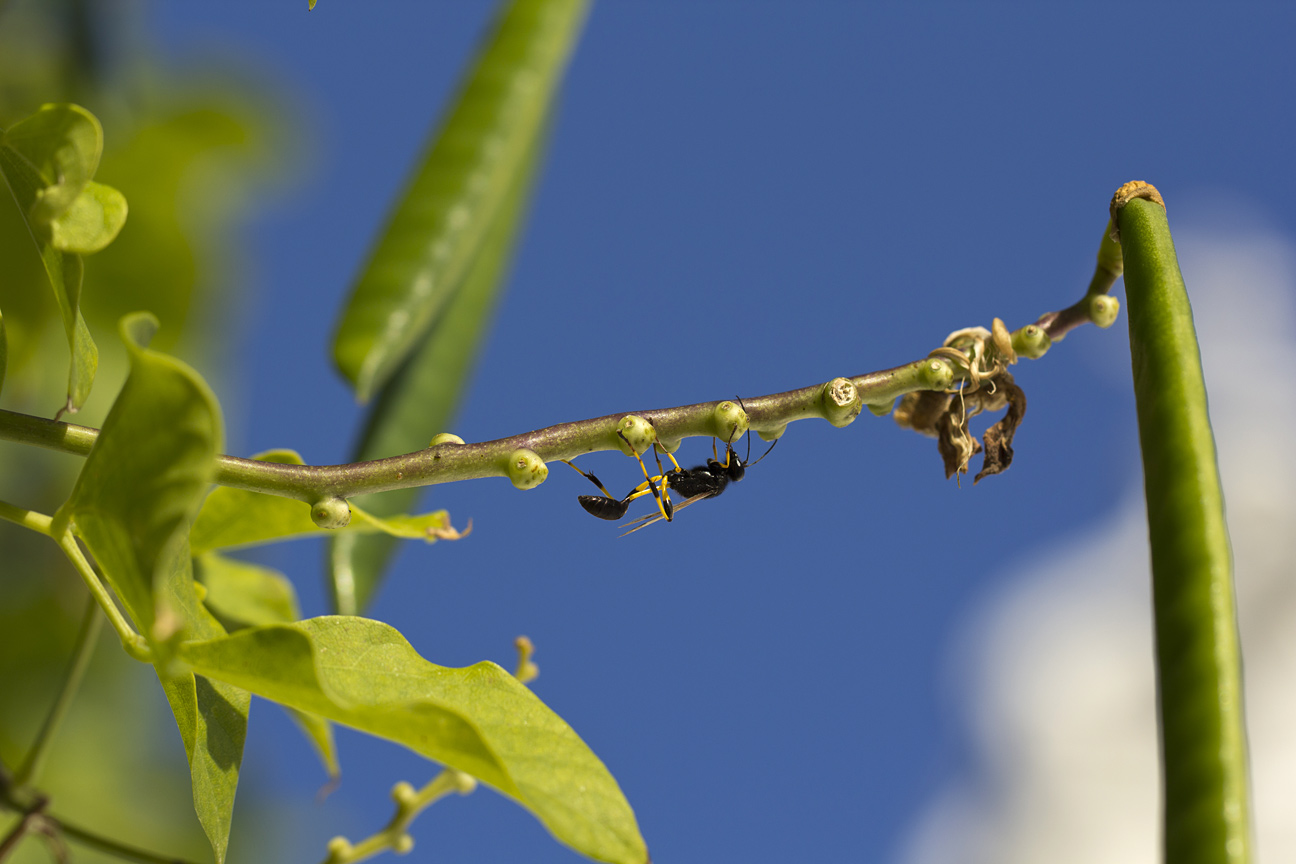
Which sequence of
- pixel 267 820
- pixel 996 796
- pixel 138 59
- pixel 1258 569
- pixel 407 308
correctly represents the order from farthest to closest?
pixel 996 796, pixel 1258 569, pixel 267 820, pixel 138 59, pixel 407 308

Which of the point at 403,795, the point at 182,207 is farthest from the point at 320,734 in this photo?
the point at 182,207

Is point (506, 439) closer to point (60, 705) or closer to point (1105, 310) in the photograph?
point (1105, 310)

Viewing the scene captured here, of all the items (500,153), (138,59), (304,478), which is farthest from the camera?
(138,59)

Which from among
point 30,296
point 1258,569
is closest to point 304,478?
point 30,296

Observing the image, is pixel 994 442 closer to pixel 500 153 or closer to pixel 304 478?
pixel 304 478

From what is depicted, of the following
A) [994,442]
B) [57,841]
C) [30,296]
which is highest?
[30,296]

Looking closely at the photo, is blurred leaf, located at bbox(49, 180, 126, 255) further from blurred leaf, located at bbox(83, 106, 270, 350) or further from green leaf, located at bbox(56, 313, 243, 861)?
blurred leaf, located at bbox(83, 106, 270, 350)

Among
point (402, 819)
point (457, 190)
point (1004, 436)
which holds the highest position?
point (457, 190)
